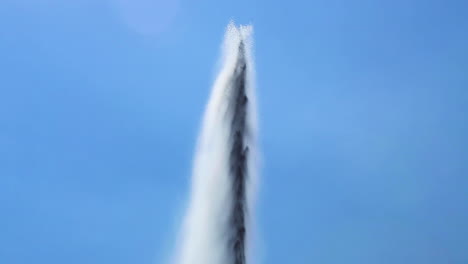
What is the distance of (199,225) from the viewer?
37.0 m

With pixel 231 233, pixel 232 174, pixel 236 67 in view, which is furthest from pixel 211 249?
pixel 236 67

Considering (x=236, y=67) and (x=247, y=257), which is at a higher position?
(x=236, y=67)

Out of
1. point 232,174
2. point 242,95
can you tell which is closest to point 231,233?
point 232,174

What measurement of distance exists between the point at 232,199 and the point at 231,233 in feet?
6.70

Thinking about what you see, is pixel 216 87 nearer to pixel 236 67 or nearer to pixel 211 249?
pixel 236 67

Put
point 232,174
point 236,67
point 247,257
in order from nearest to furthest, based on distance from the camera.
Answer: point 247,257, point 232,174, point 236,67

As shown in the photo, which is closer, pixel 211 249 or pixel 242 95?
pixel 211 249

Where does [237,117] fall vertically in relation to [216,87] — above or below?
below

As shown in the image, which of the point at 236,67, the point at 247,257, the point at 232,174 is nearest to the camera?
the point at 247,257

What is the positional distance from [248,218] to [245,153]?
398 cm

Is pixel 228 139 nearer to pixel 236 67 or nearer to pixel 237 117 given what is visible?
pixel 237 117

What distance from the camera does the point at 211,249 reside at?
114 feet

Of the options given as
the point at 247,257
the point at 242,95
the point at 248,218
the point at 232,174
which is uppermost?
the point at 242,95

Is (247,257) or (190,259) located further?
(190,259)
